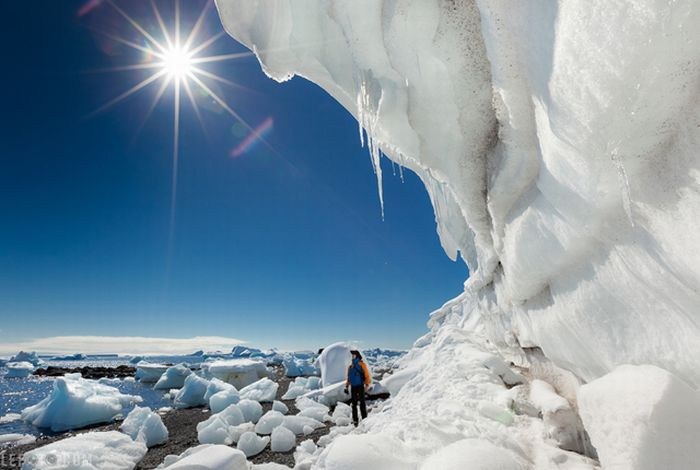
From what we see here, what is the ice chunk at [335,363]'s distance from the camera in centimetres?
1304

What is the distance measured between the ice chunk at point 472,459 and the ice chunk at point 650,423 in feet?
2.55

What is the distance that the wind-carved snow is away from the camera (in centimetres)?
147

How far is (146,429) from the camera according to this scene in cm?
742

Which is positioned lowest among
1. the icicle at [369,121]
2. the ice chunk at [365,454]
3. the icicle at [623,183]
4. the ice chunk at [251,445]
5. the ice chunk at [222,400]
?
the ice chunk at [251,445]

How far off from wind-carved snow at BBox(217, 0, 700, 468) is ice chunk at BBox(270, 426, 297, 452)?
4.79 m

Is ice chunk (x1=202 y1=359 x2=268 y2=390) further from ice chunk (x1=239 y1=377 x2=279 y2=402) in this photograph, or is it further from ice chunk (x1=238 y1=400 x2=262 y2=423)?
ice chunk (x1=238 y1=400 x2=262 y2=423)

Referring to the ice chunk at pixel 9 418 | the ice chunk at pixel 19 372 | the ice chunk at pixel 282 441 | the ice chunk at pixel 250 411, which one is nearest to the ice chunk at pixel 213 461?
the ice chunk at pixel 282 441

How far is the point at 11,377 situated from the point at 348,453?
170 feet

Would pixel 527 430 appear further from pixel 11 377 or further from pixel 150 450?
pixel 11 377

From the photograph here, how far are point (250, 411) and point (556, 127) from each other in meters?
9.64

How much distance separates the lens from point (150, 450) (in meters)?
7.07

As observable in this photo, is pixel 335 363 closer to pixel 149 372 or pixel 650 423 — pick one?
pixel 650 423

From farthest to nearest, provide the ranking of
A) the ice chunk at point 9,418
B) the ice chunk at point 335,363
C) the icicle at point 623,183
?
1. the ice chunk at point 335,363
2. the ice chunk at point 9,418
3. the icicle at point 623,183

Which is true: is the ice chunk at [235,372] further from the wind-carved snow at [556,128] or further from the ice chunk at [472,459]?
the ice chunk at [472,459]
